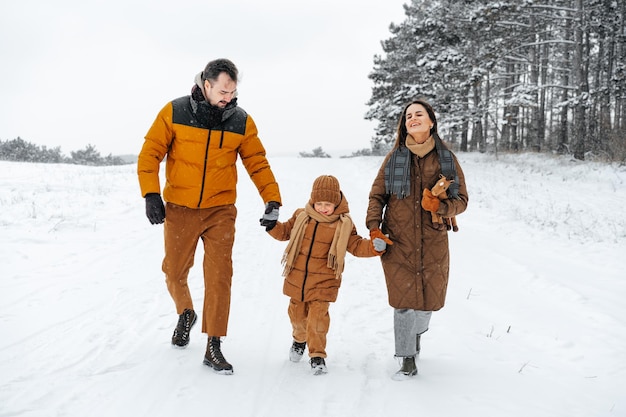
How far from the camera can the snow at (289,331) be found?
3.11 m

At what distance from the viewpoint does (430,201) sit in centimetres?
338

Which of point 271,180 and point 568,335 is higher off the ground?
point 271,180

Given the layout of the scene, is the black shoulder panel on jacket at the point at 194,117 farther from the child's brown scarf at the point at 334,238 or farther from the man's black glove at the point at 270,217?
the child's brown scarf at the point at 334,238

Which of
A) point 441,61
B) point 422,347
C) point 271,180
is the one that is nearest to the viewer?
point 271,180

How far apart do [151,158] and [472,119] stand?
67.3ft

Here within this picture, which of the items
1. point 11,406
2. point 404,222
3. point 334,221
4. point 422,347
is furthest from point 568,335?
point 11,406

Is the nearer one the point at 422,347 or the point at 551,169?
the point at 422,347

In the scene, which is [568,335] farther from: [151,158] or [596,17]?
[596,17]

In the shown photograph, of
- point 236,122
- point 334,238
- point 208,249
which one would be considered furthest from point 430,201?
point 208,249

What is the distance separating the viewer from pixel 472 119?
2156 cm

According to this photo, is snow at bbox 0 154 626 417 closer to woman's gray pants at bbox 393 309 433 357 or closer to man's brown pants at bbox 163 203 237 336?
woman's gray pants at bbox 393 309 433 357

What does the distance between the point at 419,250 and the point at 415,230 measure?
6.3 inches

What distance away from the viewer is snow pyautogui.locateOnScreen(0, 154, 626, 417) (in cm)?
311

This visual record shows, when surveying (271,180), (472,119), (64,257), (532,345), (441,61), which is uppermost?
(441,61)
